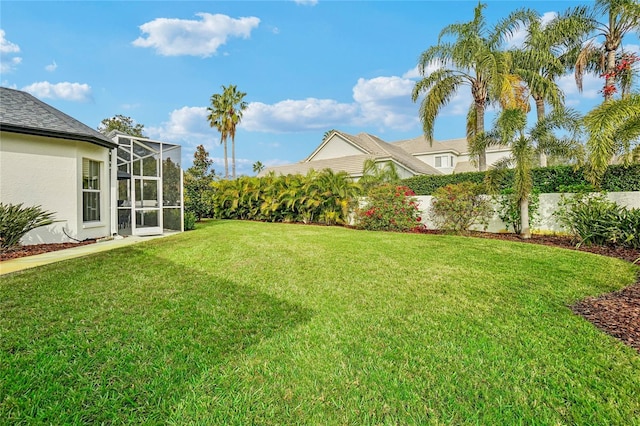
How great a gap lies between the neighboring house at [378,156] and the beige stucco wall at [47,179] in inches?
452

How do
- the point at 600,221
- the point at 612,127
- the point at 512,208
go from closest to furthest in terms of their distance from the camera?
the point at 612,127 < the point at 600,221 < the point at 512,208

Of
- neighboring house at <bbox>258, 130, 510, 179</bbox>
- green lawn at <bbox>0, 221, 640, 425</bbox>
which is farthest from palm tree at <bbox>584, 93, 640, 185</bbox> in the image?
neighboring house at <bbox>258, 130, 510, 179</bbox>

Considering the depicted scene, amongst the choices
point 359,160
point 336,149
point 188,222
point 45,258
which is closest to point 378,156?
point 359,160

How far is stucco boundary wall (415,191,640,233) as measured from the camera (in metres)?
8.99

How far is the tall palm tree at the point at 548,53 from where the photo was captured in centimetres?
1456

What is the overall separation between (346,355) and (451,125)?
56.8 feet

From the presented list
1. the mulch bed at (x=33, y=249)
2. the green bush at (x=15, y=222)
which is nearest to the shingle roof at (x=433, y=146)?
the mulch bed at (x=33, y=249)

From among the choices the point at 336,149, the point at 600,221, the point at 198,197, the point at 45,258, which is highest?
the point at 336,149

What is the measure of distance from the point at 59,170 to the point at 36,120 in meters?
1.54

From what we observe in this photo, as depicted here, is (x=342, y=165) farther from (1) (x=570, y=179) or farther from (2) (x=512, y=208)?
(1) (x=570, y=179)

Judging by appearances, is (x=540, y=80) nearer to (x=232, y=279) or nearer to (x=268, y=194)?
(x=268, y=194)

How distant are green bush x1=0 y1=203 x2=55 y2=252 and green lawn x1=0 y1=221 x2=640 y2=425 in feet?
10.9

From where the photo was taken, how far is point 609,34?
13422mm

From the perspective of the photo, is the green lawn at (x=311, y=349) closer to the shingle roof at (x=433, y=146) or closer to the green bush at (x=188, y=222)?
the green bush at (x=188, y=222)
